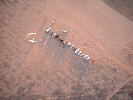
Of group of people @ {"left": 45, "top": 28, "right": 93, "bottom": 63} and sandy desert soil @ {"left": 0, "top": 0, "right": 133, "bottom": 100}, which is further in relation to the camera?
group of people @ {"left": 45, "top": 28, "right": 93, "bottom": 63}

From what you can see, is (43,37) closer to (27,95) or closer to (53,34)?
(53,34)

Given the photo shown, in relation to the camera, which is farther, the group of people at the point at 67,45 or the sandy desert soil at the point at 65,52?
the group of people at the point at 67,45

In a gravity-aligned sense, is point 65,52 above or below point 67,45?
below

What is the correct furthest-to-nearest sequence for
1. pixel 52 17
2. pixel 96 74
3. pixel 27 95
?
pixel 52 17, pixel 96 74, pixel 27 95

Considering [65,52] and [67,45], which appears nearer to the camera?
[65,52]

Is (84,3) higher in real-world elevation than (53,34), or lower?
higher

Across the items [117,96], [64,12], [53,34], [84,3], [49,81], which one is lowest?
[49,81]

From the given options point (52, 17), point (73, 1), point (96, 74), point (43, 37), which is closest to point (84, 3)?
point (73, 1)

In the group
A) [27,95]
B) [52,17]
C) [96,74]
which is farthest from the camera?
[52,17]
